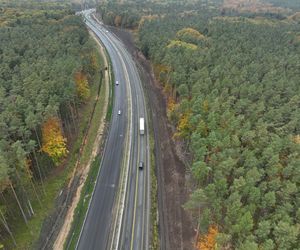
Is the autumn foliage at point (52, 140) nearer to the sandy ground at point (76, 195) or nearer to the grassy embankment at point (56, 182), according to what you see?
the grassy embankment at point (56, 182)

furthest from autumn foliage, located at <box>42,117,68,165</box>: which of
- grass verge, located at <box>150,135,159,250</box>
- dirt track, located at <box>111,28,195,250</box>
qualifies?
dirt track, located at <box>111,28,195,250</box>

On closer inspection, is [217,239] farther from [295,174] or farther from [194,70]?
[194,70]

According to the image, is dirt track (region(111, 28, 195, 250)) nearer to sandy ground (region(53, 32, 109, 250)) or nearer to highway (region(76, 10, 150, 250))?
highway (region(76, 10, 150, 250))

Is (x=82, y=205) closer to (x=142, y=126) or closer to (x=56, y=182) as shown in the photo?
(x=56, y=182)

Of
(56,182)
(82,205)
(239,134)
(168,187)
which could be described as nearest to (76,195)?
(82,205)

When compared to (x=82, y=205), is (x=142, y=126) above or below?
above

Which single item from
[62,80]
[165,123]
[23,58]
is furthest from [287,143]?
[23,58]
